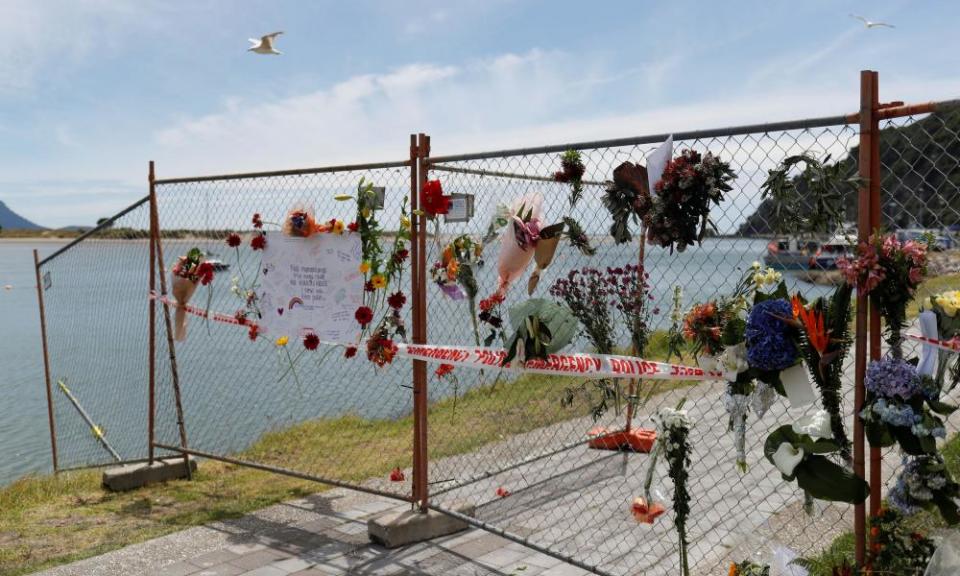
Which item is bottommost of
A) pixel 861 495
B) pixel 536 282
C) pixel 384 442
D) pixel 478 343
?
pixel 384 442

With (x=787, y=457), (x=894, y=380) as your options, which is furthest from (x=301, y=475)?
(x=894, y=380)

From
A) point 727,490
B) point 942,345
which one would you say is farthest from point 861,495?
point 727,490

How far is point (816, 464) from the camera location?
8.52 feet

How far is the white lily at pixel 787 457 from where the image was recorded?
256 centimetres

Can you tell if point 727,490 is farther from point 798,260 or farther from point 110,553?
point 110,553

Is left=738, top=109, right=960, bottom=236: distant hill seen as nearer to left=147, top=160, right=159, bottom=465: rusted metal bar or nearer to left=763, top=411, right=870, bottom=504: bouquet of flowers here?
left=763, top=411, right=870, bottom=504: bouquet of flowers

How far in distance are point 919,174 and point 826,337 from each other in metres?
0.58

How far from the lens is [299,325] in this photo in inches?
195

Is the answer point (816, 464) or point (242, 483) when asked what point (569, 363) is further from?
point (242, 483)

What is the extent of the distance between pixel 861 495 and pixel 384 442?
17.2 ft

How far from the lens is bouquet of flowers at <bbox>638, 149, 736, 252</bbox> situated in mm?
2889

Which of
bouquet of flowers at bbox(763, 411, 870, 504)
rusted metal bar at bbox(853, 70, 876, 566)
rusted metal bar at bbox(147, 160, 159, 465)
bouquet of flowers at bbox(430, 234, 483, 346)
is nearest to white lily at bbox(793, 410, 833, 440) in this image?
bouquet of flowers at bbox(763, 411, 870, 504)

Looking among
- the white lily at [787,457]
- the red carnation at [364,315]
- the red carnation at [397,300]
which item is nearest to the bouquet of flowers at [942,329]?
the white lily at [787,457]

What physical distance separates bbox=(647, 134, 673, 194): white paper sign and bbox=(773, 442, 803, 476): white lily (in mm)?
1056
